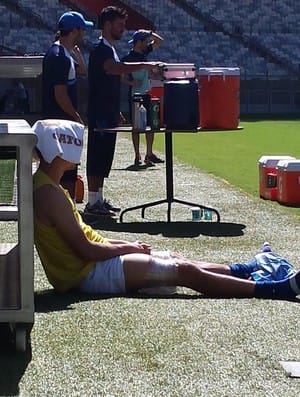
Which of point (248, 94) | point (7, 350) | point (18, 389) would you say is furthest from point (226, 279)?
point (248, 94)

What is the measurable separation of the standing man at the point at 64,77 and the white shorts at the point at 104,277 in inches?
111

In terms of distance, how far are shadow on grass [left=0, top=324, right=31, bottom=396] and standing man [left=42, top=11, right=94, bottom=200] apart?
3785 millimetres

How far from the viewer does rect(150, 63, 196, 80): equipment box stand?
9414 mm

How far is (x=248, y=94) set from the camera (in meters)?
38.6

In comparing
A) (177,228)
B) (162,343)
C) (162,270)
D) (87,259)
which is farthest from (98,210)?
(162,343)

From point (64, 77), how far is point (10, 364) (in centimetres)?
455

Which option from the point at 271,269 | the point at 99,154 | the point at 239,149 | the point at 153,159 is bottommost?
the point at 239,149

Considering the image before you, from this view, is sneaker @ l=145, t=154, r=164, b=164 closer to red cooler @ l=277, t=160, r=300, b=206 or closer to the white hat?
red cooler @ l=277, t=160, r=300, b=206

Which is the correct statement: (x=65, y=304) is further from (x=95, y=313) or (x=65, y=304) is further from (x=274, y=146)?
(x=274, y=146)

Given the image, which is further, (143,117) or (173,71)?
(143,117)

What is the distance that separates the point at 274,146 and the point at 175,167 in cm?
528

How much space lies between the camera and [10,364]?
4.75 m

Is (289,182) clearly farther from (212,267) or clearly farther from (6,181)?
(212,267)

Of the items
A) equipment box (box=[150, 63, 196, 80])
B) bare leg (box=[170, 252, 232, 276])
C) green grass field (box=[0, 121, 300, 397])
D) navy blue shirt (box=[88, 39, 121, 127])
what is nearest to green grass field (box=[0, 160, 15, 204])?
green grass field (box=[0, 121, 300, 397])
